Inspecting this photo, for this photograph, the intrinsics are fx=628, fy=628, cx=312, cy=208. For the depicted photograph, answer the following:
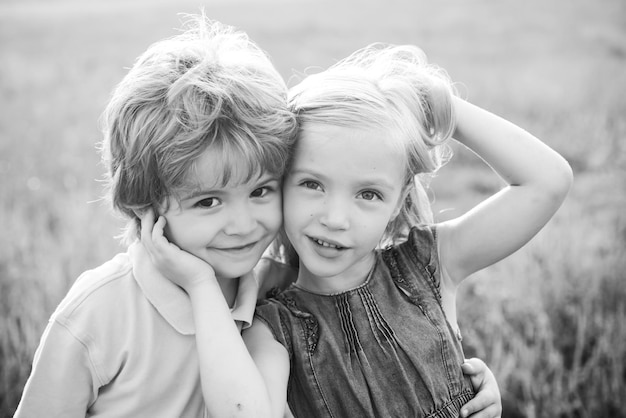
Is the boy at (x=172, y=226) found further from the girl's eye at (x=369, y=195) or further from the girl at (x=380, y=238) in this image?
the girl's eye at (x=369, y=195)

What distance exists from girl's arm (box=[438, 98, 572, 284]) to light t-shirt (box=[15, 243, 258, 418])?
772 millimetres

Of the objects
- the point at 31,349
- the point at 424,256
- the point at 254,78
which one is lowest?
the point at 31,349

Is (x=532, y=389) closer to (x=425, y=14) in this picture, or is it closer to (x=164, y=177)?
(x=164, y=177)

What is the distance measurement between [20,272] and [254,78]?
208 centimetres

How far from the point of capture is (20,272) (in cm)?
330

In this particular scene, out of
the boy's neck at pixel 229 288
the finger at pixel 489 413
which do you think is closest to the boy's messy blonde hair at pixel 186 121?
the boy's neck at pixel 229 288

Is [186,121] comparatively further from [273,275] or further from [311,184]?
[273,275]

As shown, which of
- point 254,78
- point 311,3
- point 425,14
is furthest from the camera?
point 311,3

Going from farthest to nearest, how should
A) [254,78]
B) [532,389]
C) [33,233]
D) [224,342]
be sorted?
[33,233] < [532,389] < [254,78] < [224,342]

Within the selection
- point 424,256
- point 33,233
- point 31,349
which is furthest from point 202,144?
point 33,233

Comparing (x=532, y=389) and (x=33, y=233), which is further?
(x=33, y=233)

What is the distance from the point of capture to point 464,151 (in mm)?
5348

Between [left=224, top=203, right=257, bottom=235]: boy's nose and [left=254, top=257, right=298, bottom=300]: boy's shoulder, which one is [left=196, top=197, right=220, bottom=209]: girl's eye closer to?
[left=224, top=203, right=257, bottom=235]: boy's nose

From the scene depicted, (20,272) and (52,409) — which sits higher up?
(52,409)
